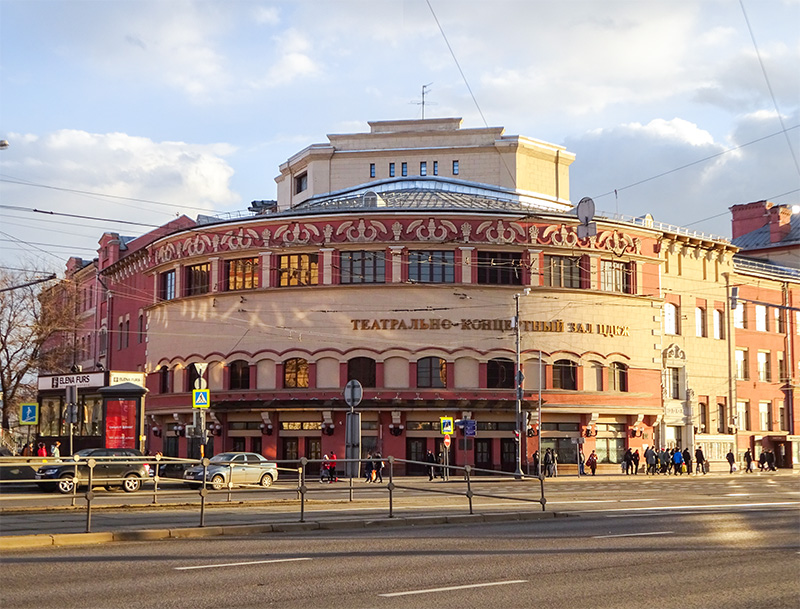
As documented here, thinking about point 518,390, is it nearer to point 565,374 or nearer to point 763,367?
point 565,374

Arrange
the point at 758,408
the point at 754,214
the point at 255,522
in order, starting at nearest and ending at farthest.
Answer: the point at 255,522
the point at 758,408
the point at 754,214

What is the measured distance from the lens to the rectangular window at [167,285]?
60.6 m

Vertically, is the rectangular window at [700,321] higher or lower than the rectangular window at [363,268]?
lower

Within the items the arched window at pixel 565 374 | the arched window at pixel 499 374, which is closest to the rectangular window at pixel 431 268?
the arched window at pixel 499 374

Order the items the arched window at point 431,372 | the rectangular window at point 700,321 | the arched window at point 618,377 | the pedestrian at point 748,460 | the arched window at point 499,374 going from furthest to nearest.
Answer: the rectangular window at point 700,321
the pedestrian at point 748,460
the arched window at point 618,377
the arched window at point 499,374
the arched window at point 431,372

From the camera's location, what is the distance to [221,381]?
55625 millimetres

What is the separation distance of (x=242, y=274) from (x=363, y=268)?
716 centimetres

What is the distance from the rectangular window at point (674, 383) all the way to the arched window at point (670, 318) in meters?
2.40

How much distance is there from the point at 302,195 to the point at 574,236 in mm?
24755

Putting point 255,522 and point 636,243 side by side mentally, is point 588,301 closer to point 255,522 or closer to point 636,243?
point 636,243

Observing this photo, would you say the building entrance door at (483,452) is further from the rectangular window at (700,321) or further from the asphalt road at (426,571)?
the asphalt road at (426,571)

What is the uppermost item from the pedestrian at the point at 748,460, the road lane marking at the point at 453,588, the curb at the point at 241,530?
the road lane marking at the point at 453,588

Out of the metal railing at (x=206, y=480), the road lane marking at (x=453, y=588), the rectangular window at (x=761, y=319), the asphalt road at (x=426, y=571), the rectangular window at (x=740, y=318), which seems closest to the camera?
the asphalt road at (x=426, y=571)

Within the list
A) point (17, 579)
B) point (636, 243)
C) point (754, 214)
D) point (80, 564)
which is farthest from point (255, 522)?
point (754, 214)
